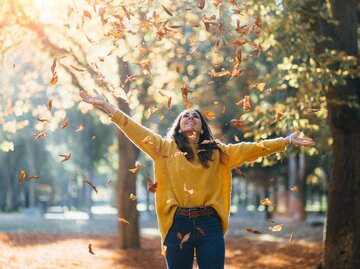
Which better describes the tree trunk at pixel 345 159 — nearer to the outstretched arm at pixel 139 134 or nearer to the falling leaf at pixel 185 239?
the outstretched arm at pixel 139 134

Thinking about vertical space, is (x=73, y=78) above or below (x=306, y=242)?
above

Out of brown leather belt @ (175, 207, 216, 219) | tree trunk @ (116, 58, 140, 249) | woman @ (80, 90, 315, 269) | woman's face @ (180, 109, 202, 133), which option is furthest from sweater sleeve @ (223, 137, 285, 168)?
tree trunk @ (116, 58, 140, 249)

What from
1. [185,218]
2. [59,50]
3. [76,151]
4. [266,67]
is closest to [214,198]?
[185,218]

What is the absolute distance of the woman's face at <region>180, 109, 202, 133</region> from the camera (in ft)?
18.1

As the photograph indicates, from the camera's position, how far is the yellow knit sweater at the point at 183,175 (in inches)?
210

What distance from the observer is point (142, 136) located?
5.59m

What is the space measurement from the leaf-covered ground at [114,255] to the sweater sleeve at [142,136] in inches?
328

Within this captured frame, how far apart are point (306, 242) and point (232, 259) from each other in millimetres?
6991

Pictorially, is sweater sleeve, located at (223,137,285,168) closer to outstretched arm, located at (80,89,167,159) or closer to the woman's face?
the woman's face

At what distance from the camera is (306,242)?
2334 cm

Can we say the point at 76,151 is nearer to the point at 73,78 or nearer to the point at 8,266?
the point at 73,78

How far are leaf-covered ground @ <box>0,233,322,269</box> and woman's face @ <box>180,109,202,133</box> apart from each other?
856 cm

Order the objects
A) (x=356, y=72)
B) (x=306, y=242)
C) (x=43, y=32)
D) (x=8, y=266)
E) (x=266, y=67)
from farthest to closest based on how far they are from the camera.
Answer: (x=266, y=67) < (x=306, y=242) < (x=43, y=32) < (x=8, y=266) < (x=356, y=72)

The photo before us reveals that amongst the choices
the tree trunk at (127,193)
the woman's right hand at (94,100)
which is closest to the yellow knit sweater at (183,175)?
the woman's right hand at (94,100)
